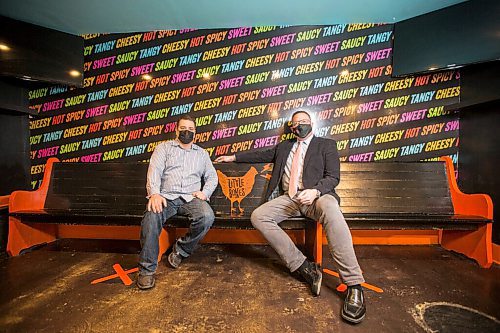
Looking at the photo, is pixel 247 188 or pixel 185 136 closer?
pixel 185 136

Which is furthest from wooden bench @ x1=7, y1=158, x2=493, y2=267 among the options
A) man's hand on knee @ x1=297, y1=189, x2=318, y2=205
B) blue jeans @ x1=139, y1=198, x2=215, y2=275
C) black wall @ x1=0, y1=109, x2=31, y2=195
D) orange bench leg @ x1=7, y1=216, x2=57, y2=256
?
black wall @ x1=0, y1=109, x2=31, y2=195

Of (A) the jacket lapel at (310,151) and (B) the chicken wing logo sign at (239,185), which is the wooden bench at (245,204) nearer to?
(B) the chicken wing logo sign at (239,185)

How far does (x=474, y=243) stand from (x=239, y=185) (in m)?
2.41

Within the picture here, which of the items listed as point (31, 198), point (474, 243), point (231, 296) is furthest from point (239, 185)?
point (474, 243)

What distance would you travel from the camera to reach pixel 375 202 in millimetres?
2623

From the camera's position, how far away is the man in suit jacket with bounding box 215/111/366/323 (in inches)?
64.0

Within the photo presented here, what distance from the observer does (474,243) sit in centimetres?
233

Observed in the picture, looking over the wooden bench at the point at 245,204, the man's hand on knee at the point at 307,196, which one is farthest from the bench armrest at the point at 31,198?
the man's hand on knee at the point at 307,196

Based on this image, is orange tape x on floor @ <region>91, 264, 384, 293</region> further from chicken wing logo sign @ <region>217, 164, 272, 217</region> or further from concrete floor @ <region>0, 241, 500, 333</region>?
chicken wing logo sign @ <region>217, 164, 272, 217</region>

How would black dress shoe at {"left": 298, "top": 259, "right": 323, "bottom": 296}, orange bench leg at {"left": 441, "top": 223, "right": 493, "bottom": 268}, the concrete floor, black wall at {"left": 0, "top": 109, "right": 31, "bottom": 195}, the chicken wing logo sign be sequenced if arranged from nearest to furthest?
1. the concrete floor
2. black dress shoe at {"left": 298, "top": 259, "right": 323, "bottom": 296}
3. orange bench leg at {"left": 441, "top": 223, "right": 493, "bottom": 268}
4. the chicken wing logo sign
5. black wall at {"left": 0, "top": 109, "right": 31, "bottom": 195}

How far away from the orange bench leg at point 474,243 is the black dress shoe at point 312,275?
168 cm

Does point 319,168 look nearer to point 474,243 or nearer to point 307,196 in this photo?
point 307,196

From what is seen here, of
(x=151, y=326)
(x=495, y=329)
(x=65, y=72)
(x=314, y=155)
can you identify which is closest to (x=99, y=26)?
(x=65, y=72)

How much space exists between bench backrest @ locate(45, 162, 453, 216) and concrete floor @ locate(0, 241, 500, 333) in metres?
0.51
